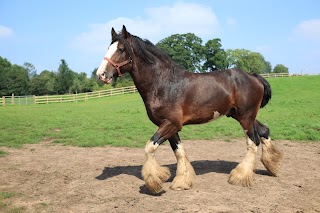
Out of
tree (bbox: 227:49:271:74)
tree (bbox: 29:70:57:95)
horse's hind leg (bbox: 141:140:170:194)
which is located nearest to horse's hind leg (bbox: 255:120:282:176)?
horse's hind leg (bbox: 141:140:170:194)

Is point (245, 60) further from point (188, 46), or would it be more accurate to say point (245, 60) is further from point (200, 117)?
point (200, 117)

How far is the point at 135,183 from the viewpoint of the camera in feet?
21.0

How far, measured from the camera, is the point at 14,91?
8500 cm

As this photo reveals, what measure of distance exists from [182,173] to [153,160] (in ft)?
2.62

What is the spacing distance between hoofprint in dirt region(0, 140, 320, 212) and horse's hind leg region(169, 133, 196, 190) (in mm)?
162

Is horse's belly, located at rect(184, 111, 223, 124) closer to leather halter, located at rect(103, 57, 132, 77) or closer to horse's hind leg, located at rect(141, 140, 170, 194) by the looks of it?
horse's hind leg, located at rect(141, 140, 170, 194)

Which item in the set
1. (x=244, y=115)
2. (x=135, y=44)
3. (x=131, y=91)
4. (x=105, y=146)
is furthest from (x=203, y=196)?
(x=131, y=91)

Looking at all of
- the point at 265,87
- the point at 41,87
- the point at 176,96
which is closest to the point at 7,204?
the point at 176,96

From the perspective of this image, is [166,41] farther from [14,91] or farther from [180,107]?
[180,107]

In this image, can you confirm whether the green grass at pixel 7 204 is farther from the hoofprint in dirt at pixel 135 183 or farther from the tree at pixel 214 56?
the tree at pixel 214 56

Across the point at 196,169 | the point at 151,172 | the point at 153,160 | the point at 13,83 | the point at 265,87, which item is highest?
the point at 13,83

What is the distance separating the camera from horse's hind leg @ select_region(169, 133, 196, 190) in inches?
236

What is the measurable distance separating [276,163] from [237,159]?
6.14 ft

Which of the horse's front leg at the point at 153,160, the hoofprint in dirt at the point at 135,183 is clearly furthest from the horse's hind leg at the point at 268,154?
the horse's front leg at the point at 153,160
